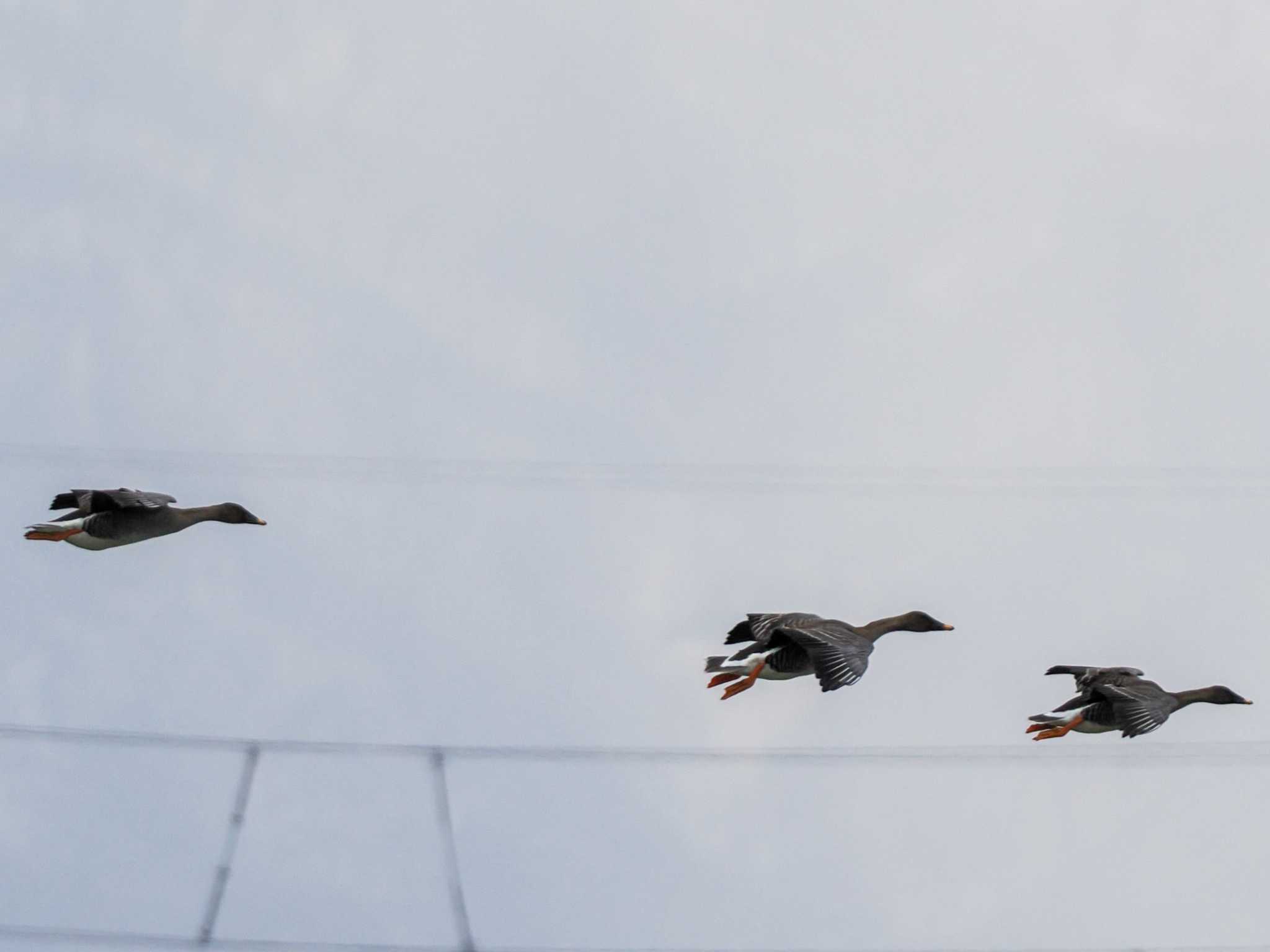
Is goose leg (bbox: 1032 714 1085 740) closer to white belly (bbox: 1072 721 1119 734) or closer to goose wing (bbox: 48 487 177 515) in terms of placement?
white belly (bbox: 1072 721 1119 734)

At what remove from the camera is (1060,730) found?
3112 cm

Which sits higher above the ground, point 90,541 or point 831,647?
point 90,541

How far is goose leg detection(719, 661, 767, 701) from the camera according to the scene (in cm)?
3089

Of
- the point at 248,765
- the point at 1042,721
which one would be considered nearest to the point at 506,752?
the point at 248,765

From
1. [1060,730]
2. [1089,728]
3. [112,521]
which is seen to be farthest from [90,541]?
[1089,728]

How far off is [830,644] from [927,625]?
5.40 metres

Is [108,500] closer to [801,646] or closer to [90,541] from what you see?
[90,541]

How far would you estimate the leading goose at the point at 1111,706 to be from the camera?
3019 cm

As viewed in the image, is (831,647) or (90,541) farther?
(90,541)

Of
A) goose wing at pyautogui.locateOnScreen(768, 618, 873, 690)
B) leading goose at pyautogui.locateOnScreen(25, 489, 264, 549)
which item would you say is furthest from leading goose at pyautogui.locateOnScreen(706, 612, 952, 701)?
leading goose at pyautogui.locateOnScreen(25, 489, 264, 549)

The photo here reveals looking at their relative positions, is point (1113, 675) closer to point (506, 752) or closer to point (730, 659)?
point (730, 659)

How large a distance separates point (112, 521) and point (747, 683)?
9997mm

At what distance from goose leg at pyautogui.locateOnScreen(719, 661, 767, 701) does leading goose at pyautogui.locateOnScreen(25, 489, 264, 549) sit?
8660mm

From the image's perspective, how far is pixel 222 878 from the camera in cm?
2469
